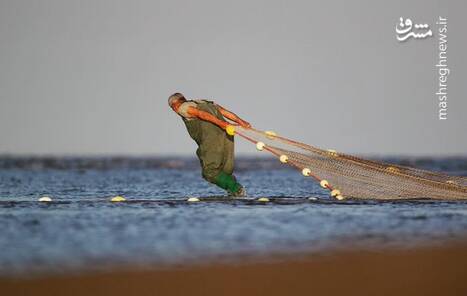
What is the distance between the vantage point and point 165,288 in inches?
328

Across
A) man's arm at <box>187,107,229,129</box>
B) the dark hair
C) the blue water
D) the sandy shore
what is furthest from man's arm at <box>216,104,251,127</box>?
the sandy shore

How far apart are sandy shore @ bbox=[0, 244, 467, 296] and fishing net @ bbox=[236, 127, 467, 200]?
5.80m

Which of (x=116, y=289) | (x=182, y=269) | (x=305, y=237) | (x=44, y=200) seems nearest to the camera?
(x=116, y=289)

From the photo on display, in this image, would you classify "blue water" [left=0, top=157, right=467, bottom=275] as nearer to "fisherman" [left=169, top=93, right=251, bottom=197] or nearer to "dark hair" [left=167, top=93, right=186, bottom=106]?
"fisherman" [left=169, top=93, right=251, bottom=197]

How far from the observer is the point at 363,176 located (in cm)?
1591

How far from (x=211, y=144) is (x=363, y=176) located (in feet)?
8.51

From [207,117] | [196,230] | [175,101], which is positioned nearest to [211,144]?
[207,117]

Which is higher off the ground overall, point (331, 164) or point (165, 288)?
point (331, 164)

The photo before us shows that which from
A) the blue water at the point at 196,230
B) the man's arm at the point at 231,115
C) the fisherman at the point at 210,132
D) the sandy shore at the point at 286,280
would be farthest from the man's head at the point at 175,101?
the sandy shore at the point at 286,280

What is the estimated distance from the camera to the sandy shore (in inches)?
324

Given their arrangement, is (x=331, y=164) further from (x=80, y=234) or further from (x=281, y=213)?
(x=80, y=234)

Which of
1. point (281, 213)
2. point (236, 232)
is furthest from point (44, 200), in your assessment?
point (236, 232)

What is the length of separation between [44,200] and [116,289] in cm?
892

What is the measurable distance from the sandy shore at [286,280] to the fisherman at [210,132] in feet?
19.7
